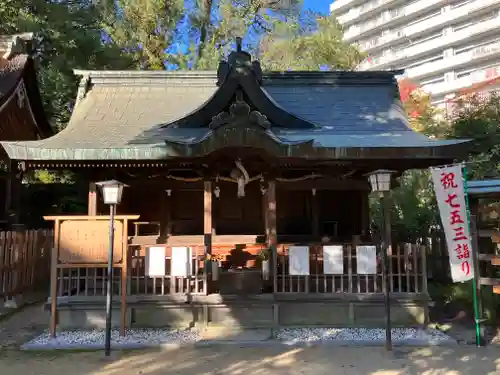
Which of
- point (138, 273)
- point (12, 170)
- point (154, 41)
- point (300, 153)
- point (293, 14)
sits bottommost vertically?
point (138, 273)

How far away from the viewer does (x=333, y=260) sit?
7930 millimetres

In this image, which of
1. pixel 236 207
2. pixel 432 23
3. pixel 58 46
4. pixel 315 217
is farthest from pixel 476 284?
pixel 432 23

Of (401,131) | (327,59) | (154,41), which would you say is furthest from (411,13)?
(401,131)

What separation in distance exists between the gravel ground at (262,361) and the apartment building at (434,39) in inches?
1449

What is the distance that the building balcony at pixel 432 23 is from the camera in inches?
1804

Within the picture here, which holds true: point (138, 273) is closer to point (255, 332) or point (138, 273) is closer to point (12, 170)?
point (255, 332)

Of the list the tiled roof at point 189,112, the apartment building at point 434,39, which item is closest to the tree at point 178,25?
the tiled roof at point 189,112

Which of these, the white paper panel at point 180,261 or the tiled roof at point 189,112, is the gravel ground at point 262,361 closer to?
the white paper panel at point 180,261

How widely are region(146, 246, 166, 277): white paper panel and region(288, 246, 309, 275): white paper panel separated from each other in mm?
2349

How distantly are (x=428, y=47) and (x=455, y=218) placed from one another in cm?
5002

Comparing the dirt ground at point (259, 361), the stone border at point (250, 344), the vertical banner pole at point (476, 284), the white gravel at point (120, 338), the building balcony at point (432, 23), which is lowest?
the dirt ground at point (259, 361)

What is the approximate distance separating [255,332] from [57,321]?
361cm

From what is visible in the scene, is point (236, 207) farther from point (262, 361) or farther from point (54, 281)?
point (262, 361)

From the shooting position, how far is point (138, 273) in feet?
26.3
